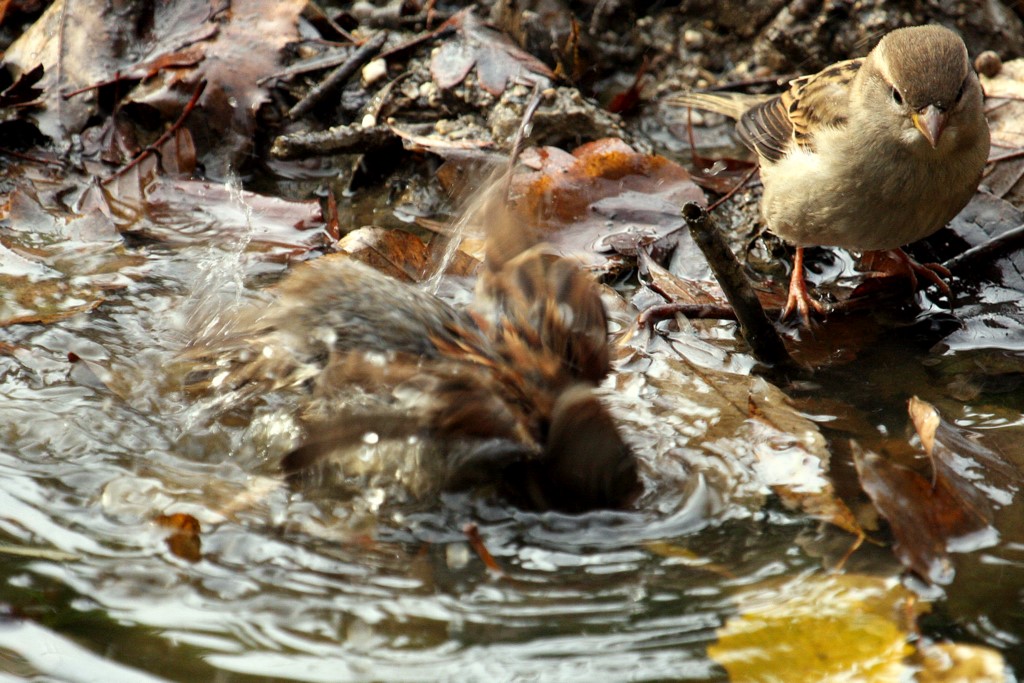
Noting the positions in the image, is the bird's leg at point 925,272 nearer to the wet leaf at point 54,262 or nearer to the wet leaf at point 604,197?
the wet leaf at point 604,197

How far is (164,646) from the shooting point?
234 centimetres

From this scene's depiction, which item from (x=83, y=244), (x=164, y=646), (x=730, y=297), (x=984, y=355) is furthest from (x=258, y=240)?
(x=984, y=355)

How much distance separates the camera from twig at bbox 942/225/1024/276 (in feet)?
13.3

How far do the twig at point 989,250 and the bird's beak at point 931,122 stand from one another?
61 centimetres

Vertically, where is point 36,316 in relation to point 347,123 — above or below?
below

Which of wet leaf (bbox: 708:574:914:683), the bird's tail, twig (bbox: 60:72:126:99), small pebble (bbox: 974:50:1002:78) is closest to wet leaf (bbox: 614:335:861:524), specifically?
wet leaf (bbox: 708:574:914:683)

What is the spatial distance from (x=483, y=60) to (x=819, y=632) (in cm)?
361

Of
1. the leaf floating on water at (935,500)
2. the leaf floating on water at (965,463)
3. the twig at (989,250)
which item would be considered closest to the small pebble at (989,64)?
the twig at (989,250)

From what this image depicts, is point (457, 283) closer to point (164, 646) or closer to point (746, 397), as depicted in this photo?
point (746, 397)

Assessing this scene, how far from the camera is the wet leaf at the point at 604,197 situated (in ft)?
14.4

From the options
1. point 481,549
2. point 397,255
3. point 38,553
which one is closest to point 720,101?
point 397,255

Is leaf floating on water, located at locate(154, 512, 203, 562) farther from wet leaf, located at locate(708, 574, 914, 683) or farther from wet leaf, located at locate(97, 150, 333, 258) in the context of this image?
wet leaf, located at locate(97, 150, 333, 258)

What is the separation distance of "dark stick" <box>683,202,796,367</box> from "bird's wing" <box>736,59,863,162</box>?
1103 millimetres

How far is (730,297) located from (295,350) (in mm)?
1359
